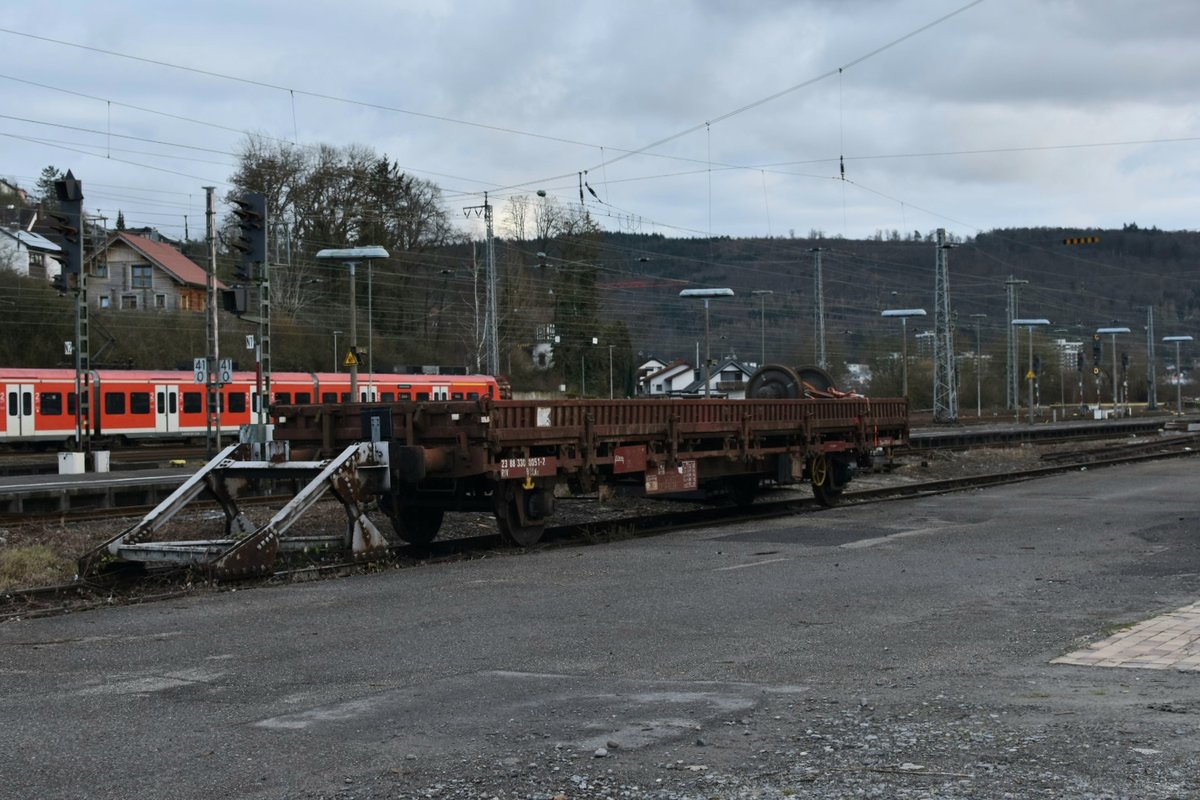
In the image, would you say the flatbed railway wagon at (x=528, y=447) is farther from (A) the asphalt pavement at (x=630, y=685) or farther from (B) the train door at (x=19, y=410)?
(B) the train door at (x=19, y=410)

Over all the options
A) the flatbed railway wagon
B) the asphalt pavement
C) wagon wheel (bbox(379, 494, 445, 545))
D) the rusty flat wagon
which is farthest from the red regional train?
the asphalt pavement

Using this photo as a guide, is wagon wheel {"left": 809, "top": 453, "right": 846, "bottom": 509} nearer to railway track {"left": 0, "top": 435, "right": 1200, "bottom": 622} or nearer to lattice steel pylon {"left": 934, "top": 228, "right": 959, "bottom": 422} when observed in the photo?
railway track {"left": 0, "top": 435, "right": 1200, "bottom": 622}

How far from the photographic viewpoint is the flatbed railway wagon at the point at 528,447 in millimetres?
14430

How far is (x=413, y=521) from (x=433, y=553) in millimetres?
835

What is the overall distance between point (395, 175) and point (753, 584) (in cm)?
6791

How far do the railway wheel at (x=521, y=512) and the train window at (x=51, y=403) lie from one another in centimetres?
3095

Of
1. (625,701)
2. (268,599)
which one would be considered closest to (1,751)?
(625,701)

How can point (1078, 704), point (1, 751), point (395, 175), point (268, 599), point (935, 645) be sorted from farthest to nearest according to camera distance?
point (395, 175) → point (268, 599) → point (935, 645) → point (1078, 704) → point (1, 751)

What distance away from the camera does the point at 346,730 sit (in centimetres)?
644

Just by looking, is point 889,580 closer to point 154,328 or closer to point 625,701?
point 625,701

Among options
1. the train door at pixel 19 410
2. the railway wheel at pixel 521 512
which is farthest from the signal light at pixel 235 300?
the train door at pixel 19 410

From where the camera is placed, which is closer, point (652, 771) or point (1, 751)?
point (652, 771)

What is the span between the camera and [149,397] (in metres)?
44.0

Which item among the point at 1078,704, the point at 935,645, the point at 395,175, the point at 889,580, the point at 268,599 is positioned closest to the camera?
the point at 1078,704
